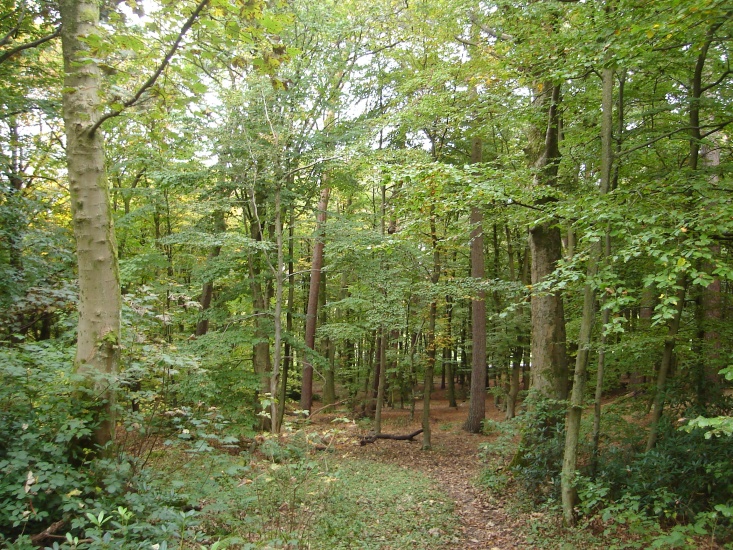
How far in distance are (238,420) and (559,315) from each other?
6.97m

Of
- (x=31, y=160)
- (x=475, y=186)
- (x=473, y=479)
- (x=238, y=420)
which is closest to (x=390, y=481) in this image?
(x=473, y=479)

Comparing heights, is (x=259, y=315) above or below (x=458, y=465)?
above

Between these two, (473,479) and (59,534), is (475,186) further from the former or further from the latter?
(473,479)

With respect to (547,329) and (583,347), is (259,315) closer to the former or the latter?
(547,329)

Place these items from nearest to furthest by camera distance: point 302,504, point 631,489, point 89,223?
point 89,223, point 302,504, point 631,489

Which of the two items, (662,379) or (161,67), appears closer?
(161,67)

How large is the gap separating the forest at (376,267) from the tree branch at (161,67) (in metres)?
0.04

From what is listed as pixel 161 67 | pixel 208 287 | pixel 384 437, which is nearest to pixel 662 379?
pixel 161 67

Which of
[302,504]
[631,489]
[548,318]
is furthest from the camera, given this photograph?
[548,318]

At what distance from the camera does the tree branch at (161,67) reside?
2643 millimetres

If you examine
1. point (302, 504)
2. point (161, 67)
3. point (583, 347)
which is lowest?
point (302, 504)

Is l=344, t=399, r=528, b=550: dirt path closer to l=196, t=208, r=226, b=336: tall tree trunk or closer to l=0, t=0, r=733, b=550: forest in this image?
l=0, t=0, r=733, b=550: forest

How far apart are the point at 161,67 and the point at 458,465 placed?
34.5 ft

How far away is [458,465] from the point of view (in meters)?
10.5
